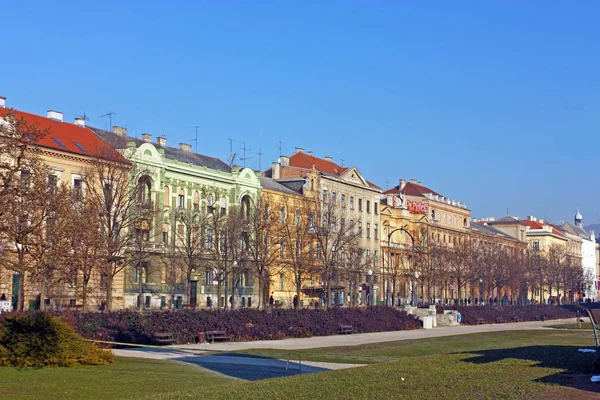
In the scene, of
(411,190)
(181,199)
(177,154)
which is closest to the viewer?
(181,199)

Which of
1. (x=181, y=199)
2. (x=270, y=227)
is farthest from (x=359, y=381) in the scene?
(x=181, y=199)

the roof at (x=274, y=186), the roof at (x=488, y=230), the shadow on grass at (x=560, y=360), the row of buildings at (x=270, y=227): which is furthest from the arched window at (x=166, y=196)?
the roof at (x=488, y=230)

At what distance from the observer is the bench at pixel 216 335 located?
127 feet

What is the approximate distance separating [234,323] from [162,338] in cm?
615

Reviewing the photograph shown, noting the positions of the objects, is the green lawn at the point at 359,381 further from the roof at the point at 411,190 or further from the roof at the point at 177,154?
the roof at the point at 411,190

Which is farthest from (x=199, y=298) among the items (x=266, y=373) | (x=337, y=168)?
(x=266, y=373)

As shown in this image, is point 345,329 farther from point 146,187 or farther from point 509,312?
point 509,312

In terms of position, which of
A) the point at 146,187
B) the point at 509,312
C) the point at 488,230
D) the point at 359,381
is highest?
the point at 488,230

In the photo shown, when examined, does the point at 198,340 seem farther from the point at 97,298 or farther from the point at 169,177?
the point at 169,177

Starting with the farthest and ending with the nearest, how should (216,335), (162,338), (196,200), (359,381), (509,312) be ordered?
(509,312), (196,200), (216,335), (162,338), (359,381)

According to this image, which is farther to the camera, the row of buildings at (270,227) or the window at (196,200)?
the window at (196,200)

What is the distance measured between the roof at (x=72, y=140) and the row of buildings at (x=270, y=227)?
0.44 ft

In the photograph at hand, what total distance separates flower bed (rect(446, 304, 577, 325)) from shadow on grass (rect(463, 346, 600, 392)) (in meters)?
48.3

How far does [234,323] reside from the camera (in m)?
41.5
